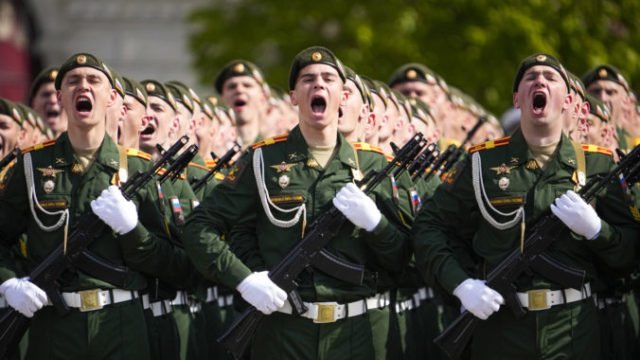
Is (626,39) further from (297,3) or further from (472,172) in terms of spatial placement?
(472,172)

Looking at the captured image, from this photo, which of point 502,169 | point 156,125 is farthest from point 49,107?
point 502,169

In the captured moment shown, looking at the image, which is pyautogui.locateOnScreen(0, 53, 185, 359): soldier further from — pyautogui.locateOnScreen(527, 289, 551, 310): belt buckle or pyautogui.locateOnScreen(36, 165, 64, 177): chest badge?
pyautogui.locateOnScreen(527, 289, 551, 310): belt buckle

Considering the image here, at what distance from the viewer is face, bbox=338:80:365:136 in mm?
8758

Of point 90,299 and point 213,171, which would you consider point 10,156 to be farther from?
point 213,171

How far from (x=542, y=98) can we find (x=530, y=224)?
2.68 feet

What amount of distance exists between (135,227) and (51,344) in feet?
3.07

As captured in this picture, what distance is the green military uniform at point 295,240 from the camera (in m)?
7.09

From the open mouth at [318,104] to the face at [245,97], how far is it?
5.09 metres

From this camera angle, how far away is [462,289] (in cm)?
696

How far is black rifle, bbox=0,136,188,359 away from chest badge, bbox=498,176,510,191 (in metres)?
2.30

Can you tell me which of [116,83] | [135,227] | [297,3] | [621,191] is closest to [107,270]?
[135,227]

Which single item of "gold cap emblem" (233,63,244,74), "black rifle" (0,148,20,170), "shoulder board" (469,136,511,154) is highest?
"gold cap emblem" (233,63,244,74)

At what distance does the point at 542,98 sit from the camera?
288 inches

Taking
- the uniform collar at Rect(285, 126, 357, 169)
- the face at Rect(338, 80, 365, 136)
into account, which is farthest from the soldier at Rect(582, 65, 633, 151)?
the uniform collar at Rect(285, 126, 357, 169)
